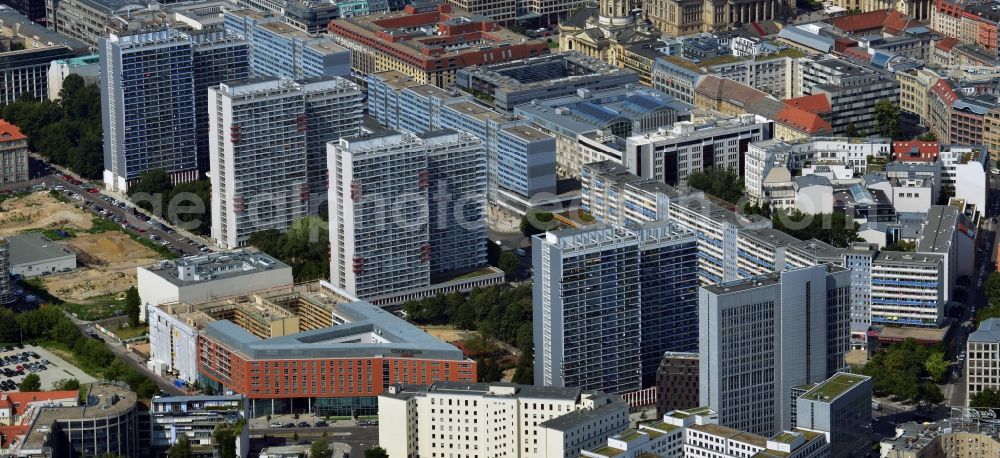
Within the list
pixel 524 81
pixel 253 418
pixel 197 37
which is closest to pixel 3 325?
pixel 253 418

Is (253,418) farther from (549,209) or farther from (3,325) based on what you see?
(549,209)

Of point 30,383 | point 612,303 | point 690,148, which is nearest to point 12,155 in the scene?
point 30,383

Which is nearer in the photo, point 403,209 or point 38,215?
point 403,209

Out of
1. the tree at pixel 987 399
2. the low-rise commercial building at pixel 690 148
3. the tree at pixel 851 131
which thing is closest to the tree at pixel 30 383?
the low-rise commercial building at pixel 690 148

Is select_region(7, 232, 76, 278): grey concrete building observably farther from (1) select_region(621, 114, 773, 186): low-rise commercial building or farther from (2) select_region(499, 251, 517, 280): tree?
(1) select_region(621, 114, 773, 186): low-rise commercial building

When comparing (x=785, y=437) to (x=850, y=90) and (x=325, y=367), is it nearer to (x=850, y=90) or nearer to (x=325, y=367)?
(x=325, y=367)

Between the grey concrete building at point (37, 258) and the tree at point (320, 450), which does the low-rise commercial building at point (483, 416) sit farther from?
the grey concrete building at point (37, 258)
